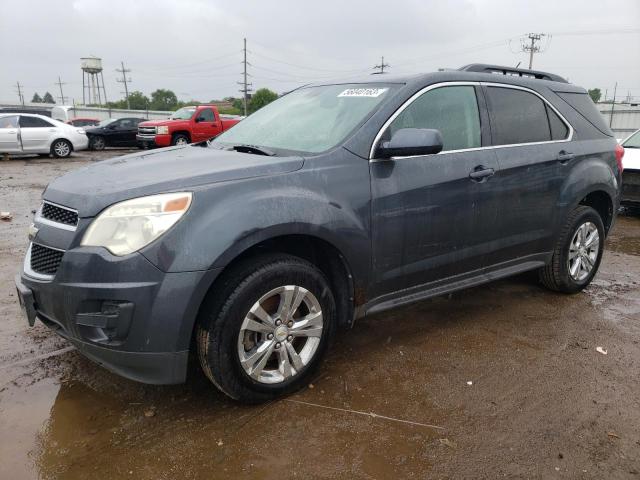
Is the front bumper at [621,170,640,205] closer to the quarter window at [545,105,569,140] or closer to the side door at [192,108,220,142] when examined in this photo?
the quarter window at [545,105,569,140]

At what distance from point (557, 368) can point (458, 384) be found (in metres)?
0.71

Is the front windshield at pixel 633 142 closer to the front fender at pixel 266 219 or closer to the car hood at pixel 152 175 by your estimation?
the front fender at pixel 266 219

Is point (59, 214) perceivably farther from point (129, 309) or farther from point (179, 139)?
point (179, 139)

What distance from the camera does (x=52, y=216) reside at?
2648 mm

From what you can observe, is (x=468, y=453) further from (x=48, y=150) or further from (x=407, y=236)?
(x=48, y=150)

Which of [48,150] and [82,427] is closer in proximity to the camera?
[82,427]

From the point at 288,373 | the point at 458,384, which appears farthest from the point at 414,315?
the point at 288,373

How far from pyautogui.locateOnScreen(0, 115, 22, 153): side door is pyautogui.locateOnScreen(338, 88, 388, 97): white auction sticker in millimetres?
15304

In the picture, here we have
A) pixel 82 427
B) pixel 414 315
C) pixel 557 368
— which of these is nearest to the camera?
pixel 82 427

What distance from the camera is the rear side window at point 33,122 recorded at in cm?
1561

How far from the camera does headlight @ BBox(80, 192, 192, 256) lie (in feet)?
7.58

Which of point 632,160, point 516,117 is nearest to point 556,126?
point 516,117

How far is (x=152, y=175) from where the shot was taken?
2617 mm

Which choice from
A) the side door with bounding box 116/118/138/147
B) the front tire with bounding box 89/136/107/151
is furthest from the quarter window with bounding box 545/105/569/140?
the front tire with bounding box 89/136/107/151
